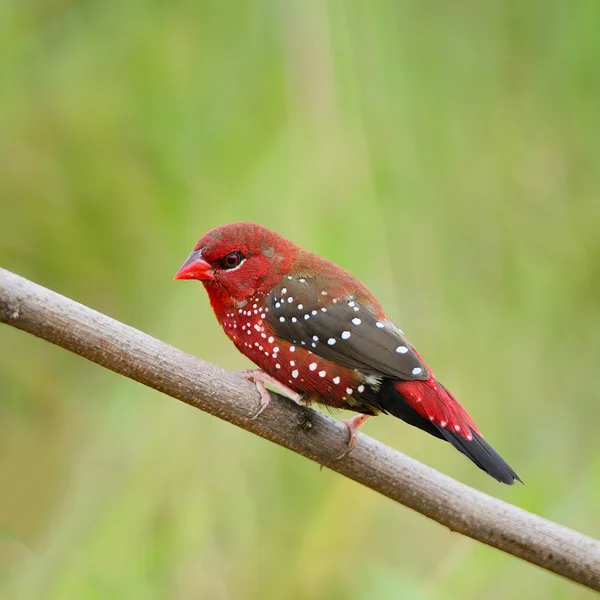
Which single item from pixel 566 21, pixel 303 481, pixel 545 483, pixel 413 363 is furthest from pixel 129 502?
pixel 566 21

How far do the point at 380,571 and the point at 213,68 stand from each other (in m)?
1.79

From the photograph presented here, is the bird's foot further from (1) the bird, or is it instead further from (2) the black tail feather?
(2) the black tail feather

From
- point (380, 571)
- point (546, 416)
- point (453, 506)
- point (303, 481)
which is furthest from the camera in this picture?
point (546, 416)

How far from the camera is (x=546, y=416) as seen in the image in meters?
3.51

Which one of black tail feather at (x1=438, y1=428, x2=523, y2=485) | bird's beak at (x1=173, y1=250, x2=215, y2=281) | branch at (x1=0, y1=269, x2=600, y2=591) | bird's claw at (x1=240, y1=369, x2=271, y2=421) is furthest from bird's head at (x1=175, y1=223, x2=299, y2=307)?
black tail feather at (x1=438, y1=428, x2=523, y2=485)

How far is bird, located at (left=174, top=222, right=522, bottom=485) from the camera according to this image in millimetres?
3006

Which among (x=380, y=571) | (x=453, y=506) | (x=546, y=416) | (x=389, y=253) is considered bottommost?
(x=380, y=571)

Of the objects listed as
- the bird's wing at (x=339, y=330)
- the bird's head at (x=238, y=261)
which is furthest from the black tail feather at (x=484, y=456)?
the bird's head at (x=238, y=261)

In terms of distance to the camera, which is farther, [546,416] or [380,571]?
[546,416]

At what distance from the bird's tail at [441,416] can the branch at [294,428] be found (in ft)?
0.35

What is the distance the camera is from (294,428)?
2896 millimetres

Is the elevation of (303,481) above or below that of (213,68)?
below

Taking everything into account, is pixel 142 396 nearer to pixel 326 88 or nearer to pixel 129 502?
pixel 129 502

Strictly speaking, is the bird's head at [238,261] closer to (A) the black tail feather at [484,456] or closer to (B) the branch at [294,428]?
(B) the branch at [294,428]
